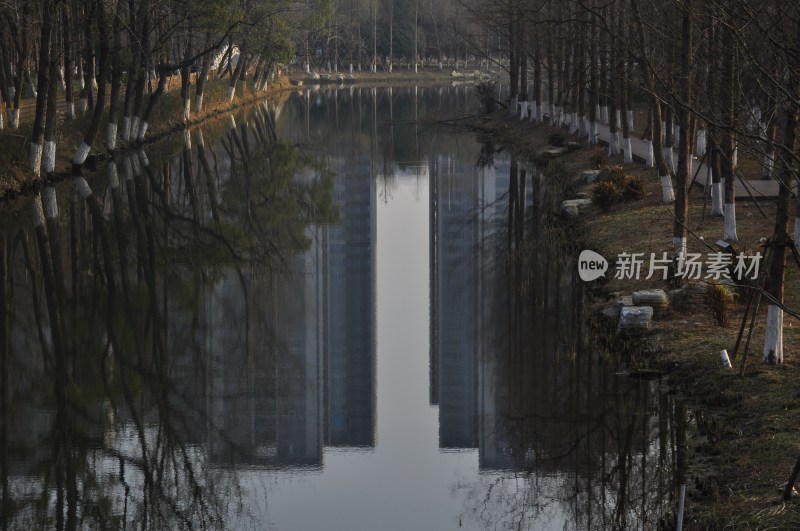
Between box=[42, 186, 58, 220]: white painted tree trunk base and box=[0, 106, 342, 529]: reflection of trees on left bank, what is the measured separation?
0.13 ft

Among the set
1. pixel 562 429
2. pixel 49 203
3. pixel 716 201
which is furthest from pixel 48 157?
pixel 562 429

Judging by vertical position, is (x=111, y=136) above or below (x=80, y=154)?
above

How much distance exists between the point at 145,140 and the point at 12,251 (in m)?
23.2

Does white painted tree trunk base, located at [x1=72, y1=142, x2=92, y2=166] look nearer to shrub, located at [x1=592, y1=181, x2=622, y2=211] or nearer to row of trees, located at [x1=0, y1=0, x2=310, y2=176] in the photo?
row of trees, located at [x1=0, y1=0, x2=310, y2=176]

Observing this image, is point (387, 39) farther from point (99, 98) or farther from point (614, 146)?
point (614, 146)

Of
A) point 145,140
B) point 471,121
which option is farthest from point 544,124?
point 145,140

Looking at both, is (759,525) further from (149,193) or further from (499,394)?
(149,193)

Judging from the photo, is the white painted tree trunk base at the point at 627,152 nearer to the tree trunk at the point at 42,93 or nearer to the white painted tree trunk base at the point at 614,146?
the white painted tree trunk base at the point at 614,146

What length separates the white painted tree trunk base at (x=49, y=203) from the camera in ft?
83.7

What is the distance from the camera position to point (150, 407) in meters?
12.6

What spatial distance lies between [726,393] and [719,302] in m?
2.46

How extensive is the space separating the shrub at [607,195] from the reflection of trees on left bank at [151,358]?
5593mm

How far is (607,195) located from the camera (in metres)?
23.7

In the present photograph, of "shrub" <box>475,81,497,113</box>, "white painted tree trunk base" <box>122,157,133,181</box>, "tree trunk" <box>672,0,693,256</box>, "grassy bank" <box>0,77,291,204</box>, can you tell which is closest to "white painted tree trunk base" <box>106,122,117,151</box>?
"grassy bank" <box>0,77,291,204</box>
